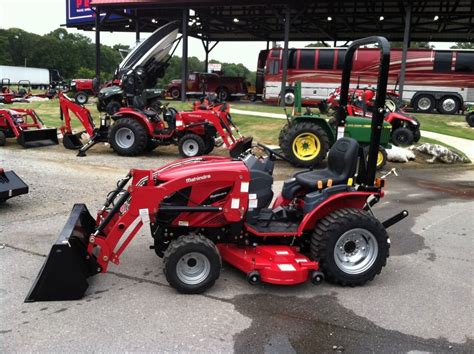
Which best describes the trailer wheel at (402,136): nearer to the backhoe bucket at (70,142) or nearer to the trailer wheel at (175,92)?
the backhoe bucket at (70,142)

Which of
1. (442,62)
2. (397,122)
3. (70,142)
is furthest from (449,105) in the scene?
(70,142)

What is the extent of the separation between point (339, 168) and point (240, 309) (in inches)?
62.8

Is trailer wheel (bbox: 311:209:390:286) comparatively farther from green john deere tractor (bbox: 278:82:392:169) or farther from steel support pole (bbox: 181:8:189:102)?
steel support pole (bbox: 181:8:189:102)

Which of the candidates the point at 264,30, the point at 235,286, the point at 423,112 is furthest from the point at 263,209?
the point at 264,30

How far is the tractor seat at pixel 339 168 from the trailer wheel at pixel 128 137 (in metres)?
6.46

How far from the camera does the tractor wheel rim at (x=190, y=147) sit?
1029cm

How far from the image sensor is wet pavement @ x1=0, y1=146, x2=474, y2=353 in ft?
10.2

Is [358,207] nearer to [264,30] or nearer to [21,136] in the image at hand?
[21,136]

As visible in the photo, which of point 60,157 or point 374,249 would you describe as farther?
point 60,157

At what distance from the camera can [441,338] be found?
→ 3.26 m

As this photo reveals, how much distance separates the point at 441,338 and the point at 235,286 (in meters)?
1.64

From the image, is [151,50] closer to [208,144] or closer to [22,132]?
[22,132]

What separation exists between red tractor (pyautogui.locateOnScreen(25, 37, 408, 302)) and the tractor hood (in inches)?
520

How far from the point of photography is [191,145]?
10.3 meters
